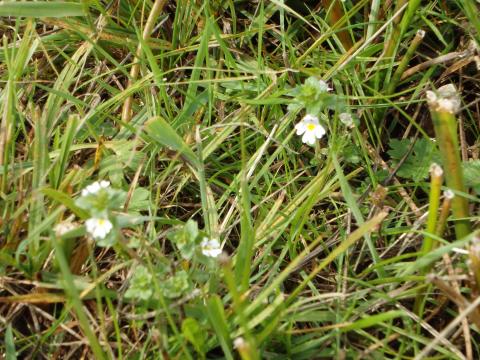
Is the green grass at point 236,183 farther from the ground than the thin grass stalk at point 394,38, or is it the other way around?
the thin grass stalk at point 394,38

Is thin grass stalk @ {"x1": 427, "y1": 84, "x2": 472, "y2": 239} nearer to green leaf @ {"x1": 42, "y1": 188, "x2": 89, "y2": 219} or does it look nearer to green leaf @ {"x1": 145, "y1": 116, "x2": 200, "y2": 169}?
green leaf @ {"x1": 145, "y1": 116, "x2": 200, "y2": 169}

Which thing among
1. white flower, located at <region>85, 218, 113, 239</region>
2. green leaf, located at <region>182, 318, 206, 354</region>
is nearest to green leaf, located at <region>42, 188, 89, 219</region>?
white flower, located at <region>85, 218, 113, 239</region>

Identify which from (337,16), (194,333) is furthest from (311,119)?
(194,333)

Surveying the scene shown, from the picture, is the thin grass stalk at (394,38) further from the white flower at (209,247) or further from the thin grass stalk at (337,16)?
the white flower at (209,247)

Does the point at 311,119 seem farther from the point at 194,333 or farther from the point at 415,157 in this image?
the point at 194,333

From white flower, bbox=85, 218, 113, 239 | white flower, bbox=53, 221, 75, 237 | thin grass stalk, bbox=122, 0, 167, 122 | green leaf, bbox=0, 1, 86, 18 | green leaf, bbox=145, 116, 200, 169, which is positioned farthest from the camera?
thin grass stalk, bbox=122, 0, 167, 122

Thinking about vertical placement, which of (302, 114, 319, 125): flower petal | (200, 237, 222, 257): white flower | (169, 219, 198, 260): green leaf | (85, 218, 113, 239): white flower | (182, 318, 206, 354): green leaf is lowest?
(182, 318, 206, 354): green leaf

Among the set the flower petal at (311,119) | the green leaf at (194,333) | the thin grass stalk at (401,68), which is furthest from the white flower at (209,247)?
the thin grass stalk at (401,68)
